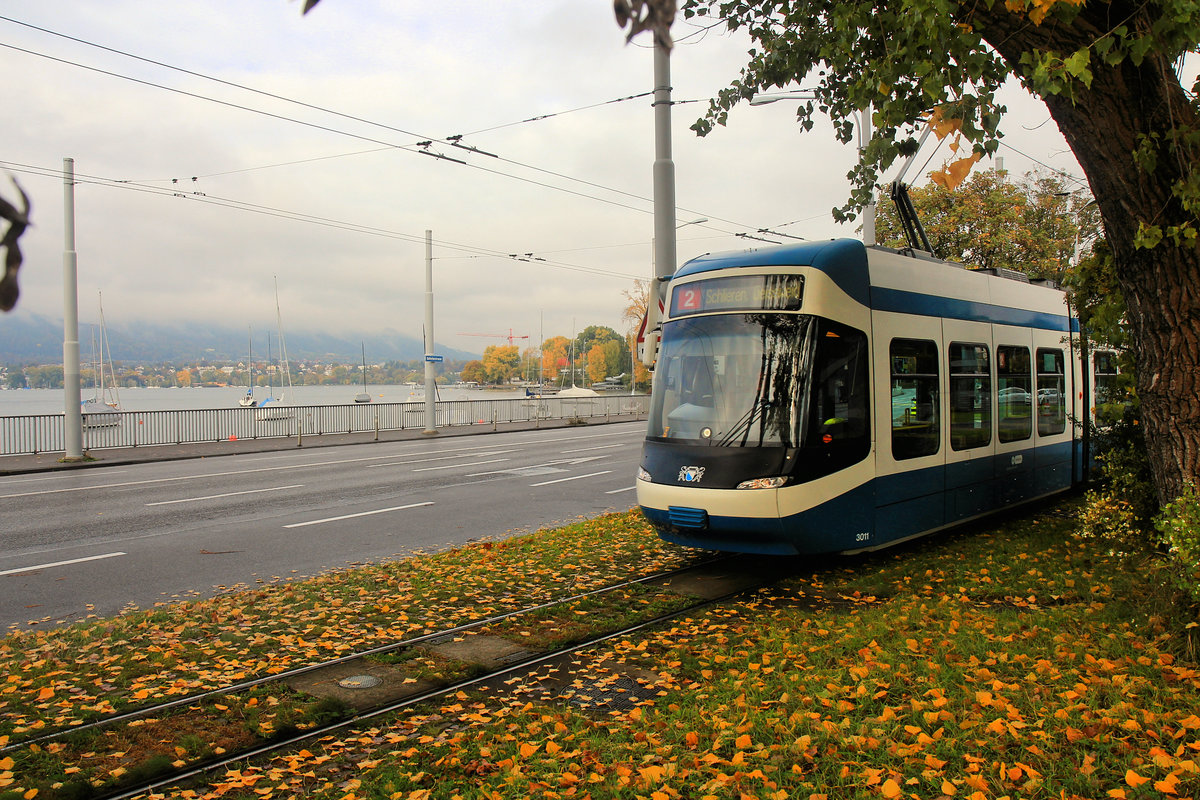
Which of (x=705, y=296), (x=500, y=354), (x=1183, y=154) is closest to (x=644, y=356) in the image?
(x=705, y=296)

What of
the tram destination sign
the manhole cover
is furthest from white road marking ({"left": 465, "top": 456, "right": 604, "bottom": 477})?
the manhole cover

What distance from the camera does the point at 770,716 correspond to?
4551mm

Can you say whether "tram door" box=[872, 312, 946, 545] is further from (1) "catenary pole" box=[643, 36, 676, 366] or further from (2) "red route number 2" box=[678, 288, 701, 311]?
(1) "catenary pole" box=[643, 36, 676, 366]

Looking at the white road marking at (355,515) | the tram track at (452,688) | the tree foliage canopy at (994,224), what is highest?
the tree foliage canopy at (994,224)

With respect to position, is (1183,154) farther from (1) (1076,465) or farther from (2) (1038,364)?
(1) (1076,465)

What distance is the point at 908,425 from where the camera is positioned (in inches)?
336

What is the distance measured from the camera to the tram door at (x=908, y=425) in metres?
8.20

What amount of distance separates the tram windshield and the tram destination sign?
11 cm

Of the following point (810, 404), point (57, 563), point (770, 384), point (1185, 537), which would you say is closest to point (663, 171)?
point (770, 384)

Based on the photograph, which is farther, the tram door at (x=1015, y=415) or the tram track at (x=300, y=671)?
the tram door at (x=1015, y=415)

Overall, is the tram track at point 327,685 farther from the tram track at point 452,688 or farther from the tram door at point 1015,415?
the tram door at point 1015,415

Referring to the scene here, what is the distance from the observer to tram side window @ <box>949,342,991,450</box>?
9344 mm

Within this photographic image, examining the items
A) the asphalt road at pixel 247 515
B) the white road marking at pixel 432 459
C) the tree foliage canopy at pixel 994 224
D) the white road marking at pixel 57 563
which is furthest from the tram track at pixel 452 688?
the tree foliage canopy at pixel 994 224

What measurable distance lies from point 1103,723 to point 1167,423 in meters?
2.68
